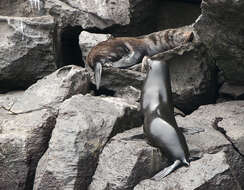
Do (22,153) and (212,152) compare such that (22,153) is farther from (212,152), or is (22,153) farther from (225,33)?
(225,33)

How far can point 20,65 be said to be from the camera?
686 cm

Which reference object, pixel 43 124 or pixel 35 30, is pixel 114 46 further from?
pixel 43 124

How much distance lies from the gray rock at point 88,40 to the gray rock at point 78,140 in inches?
85.8

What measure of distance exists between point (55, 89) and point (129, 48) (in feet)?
6.24

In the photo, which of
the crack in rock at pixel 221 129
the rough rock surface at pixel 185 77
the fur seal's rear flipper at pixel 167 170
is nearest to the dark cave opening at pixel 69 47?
the rough rock surface at pixel 185 77

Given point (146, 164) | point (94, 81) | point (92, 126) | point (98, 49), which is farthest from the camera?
point (98, 49)

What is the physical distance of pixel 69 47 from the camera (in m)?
8.19

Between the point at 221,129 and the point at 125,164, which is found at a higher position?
the point at 125,164

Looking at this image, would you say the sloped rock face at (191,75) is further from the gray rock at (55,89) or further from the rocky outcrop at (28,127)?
the rocky outcrop at (28,127)

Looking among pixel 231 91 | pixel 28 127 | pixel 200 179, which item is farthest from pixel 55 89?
pixel 200 179

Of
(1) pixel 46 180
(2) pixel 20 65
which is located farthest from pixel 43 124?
(2) pixel 20 65

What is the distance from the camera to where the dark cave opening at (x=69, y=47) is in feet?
25.9

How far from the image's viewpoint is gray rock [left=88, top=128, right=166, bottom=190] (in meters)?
4.45

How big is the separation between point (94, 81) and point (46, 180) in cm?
224
